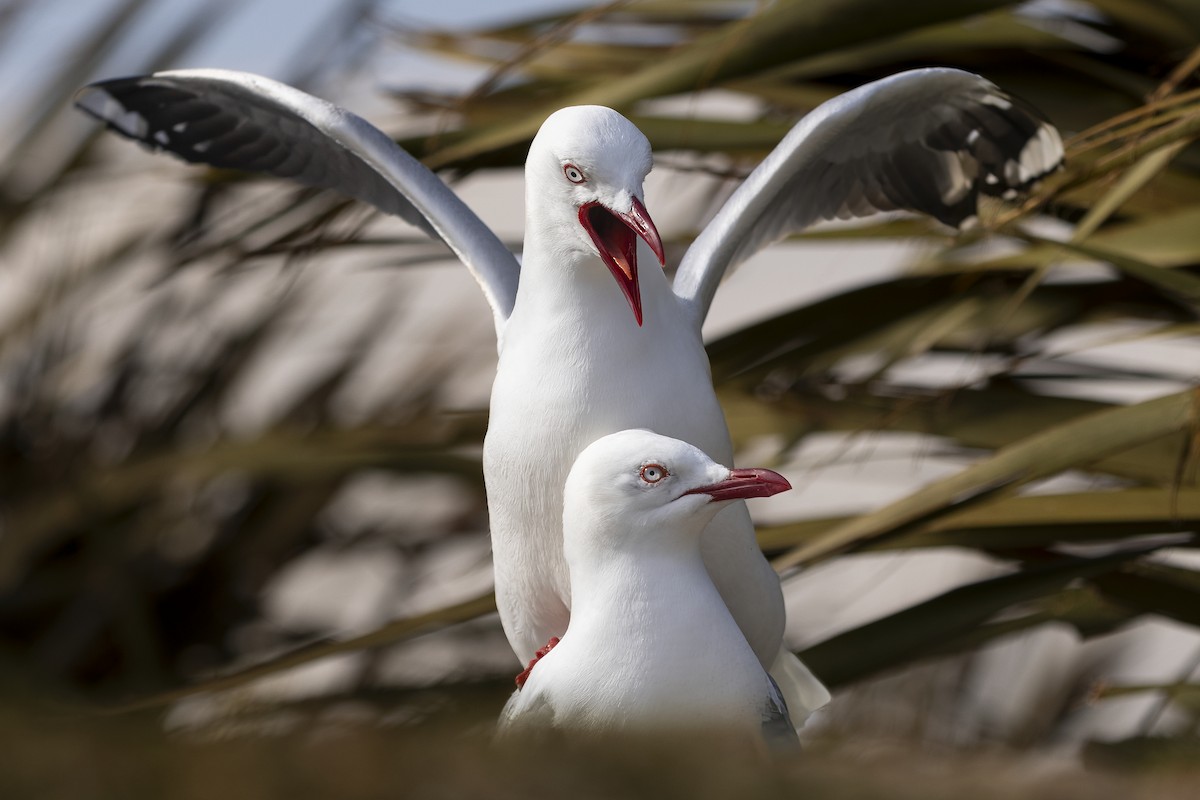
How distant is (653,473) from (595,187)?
0.25m

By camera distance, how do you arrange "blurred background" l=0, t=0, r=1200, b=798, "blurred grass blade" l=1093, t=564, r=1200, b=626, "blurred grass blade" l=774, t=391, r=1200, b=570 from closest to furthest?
"blurred background" l=0, t=0, r=1200, b=798
"blurred grass blade" l=774, t=391, r=1200, b=570
"blurred grass blade" l=1093, t=564, r=1200, b=626

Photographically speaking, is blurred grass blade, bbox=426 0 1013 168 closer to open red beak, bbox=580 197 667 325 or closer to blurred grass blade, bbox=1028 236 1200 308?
blurred grass blade, bbox=1028 236 1200 308

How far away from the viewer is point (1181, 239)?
2143 millimetres

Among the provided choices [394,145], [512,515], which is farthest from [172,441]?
[512,515]

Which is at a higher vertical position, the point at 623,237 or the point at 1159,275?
the point at 623,237

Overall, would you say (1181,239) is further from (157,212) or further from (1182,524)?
(157,212)

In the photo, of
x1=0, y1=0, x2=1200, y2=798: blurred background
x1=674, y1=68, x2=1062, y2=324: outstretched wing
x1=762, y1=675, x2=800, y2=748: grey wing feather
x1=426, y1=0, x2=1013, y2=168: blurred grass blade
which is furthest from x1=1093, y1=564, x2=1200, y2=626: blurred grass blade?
x1=762, y1=675, x2=800, y2=748: grey wing feather

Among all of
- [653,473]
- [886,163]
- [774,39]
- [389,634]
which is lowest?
[389,634]

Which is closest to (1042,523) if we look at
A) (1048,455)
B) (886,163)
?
(1048,455)

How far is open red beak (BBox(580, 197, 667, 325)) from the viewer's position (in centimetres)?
127

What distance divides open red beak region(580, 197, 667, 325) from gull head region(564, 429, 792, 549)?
12 centimetres

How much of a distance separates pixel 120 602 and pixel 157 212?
0.86m

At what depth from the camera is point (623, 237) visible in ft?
4.54

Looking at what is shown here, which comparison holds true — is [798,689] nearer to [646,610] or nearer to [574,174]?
[646,610]
